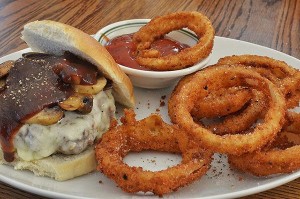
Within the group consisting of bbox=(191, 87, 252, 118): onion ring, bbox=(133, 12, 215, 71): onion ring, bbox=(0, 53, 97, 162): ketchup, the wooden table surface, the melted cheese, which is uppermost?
bbox=(0, 53, 97, 162): ketchup

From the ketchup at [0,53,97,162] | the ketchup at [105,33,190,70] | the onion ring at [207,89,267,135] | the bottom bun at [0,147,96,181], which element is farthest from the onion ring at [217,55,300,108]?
the bottom bun at [0,147,96,181]

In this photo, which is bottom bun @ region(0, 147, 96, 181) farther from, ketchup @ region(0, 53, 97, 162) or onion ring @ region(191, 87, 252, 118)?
onion ring @ region(191, 87, 252, 118)

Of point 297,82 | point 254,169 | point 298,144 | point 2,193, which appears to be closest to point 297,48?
point 297,82

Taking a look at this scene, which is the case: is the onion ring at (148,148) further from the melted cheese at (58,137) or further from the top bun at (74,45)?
the top bun at (74,45)

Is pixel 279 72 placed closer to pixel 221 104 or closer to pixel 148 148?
pixel 221 104

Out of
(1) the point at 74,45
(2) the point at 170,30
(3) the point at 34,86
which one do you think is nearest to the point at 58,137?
(3) the point at 34,86

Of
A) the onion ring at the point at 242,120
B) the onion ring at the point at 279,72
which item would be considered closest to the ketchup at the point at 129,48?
the onion ring at the point at 279,72
